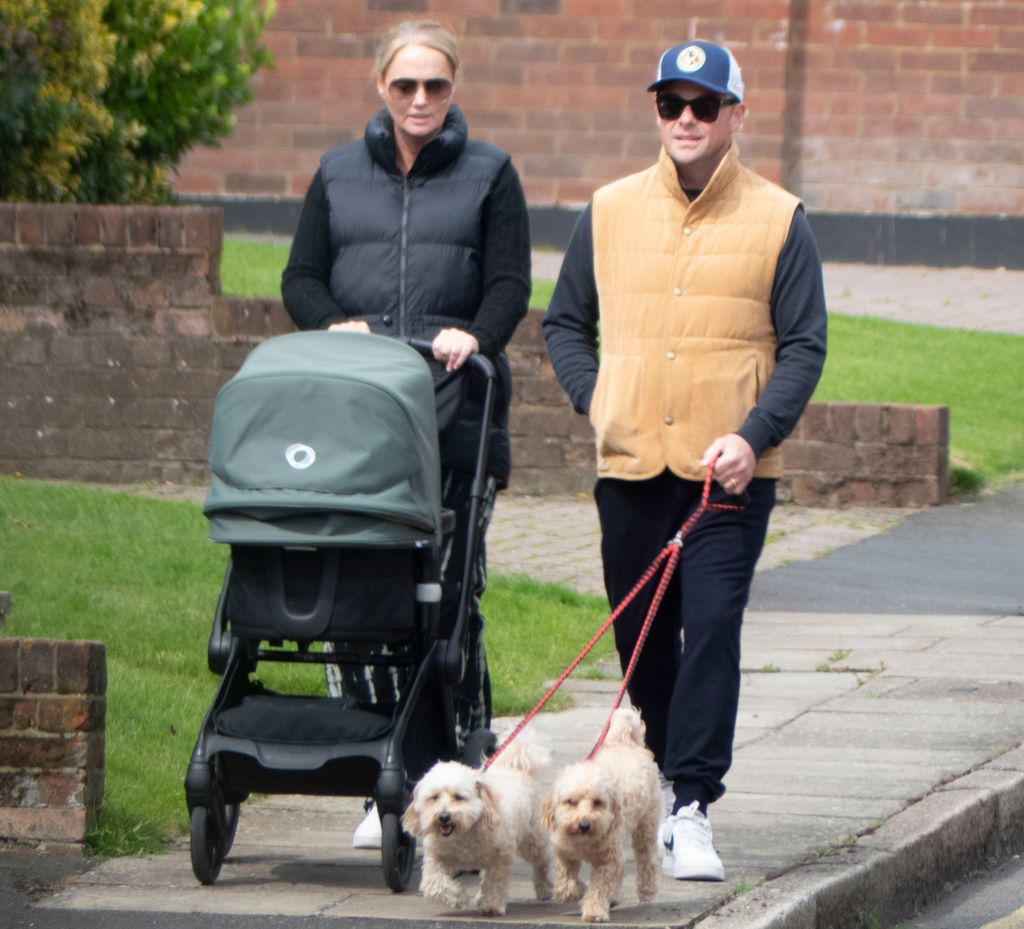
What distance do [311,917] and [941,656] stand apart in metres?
4.19

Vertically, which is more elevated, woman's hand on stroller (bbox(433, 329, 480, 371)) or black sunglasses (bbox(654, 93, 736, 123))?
black sunglasses (bbox(654, 93, 736, 123))

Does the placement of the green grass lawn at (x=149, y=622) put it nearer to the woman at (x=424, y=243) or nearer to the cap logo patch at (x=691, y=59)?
the woman at (x=424, y=243)

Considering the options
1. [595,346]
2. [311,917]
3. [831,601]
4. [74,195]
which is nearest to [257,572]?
[311,917]

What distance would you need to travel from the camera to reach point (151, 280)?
42.0ft

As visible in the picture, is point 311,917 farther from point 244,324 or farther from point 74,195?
point 74,195

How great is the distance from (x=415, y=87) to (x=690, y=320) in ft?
3.32

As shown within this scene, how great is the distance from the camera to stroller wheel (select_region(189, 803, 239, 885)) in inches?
198

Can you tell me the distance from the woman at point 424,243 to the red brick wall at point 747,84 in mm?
16608

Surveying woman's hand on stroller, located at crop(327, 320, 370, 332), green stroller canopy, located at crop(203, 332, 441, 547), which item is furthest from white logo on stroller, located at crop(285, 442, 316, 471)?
woman's hand on stroller, located at crop(327, 320, 370, 332)

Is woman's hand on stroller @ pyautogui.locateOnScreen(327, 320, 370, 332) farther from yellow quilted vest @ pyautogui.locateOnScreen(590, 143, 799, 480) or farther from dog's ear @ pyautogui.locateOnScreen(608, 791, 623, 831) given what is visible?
dog's ear @ pyautogui.locateOnScreen(608, 791, 623, 831)

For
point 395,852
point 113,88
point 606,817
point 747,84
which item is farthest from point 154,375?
point 747,84

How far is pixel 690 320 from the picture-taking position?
529 centimetres

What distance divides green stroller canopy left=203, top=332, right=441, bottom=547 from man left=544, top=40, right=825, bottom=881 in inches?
22.9

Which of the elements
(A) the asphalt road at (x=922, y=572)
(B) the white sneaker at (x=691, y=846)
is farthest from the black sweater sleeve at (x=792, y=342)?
(A) the asphalt road at (x=922, y=572)
